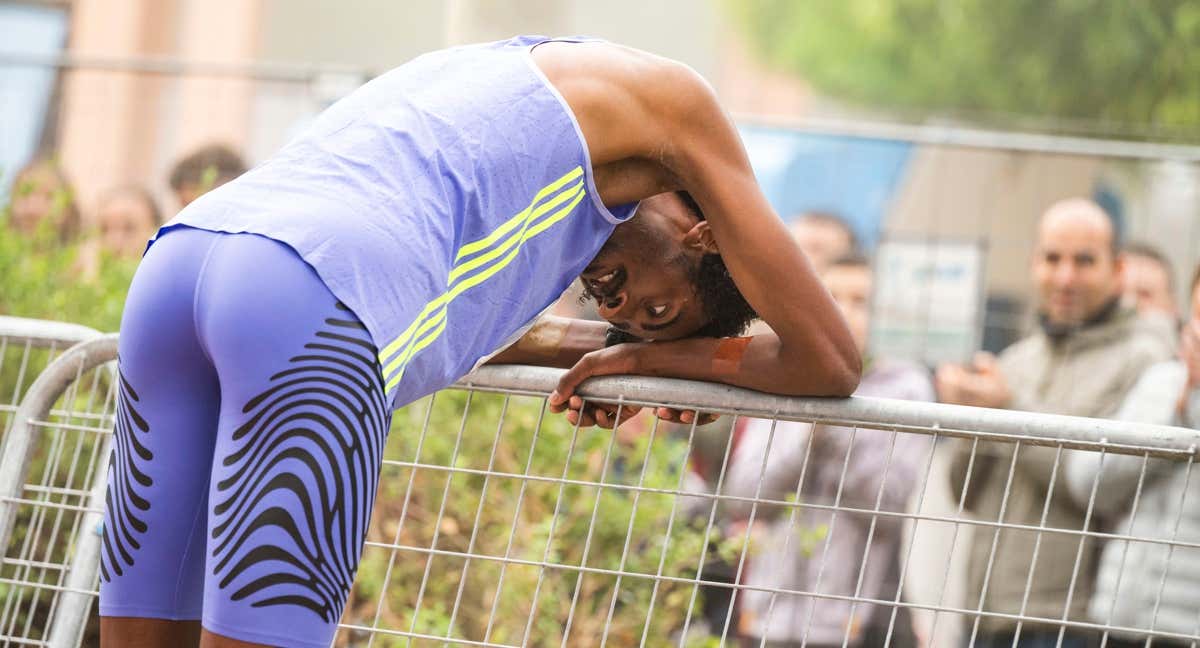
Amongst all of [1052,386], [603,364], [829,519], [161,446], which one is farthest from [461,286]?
[1052,386]

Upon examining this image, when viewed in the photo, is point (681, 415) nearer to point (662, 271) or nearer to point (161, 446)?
point (662, 271)

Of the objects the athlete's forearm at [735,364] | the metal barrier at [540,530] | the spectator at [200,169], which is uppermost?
the spectator at [200,169]

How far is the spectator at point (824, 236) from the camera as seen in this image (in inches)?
263

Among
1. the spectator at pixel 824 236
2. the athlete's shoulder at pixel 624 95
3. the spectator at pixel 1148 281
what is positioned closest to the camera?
the athlete's shoulder at pixel 624 95

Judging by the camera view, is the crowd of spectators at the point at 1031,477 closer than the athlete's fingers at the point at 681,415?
No

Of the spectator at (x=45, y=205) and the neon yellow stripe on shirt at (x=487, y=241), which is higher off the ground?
the spectator at (x=45, y=205)

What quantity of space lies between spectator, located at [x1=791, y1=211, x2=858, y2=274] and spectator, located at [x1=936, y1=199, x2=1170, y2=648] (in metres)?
0.78

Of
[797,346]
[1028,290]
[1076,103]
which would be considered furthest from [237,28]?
[797,346]

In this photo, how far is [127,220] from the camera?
6.38 metres

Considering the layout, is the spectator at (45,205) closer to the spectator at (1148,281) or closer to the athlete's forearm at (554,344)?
the athlete's forearm at (554,344)

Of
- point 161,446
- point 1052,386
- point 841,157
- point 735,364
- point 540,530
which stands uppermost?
point 841,157

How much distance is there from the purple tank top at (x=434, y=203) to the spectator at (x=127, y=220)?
162 inches

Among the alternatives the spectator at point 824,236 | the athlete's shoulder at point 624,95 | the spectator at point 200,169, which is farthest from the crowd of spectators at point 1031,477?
the spectator at point 200,169

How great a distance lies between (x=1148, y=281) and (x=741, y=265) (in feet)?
14.0
